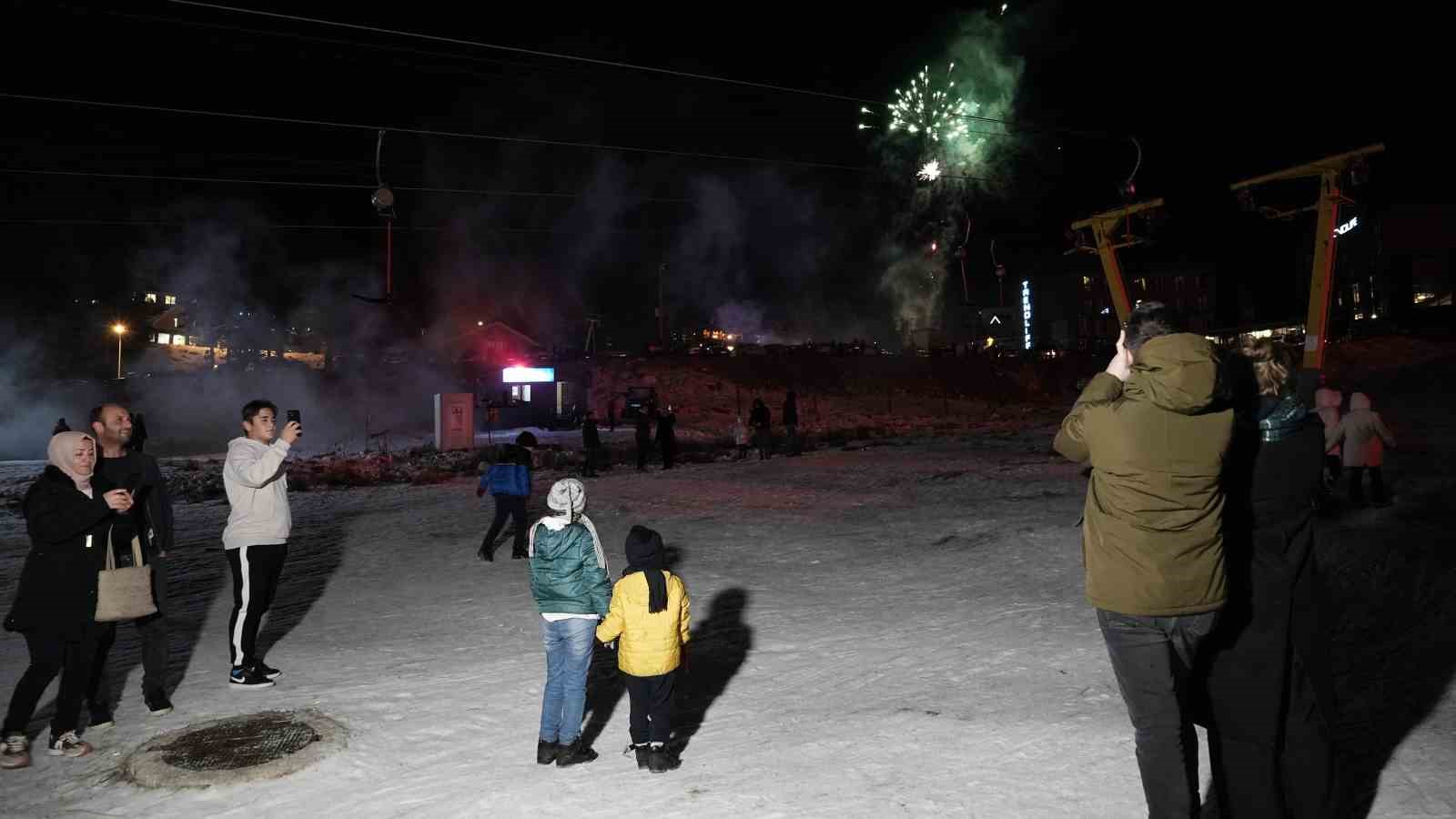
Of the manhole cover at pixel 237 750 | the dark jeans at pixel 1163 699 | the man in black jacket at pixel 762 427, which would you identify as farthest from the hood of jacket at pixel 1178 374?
the man in black jacket at pixel 762 427

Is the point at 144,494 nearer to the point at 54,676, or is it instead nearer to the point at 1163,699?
the point at 54,676

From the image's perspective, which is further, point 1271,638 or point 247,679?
point 247,679

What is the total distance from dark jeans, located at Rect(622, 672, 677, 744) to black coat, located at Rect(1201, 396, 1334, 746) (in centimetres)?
248

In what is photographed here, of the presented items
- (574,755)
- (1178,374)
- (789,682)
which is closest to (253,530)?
(574,755)

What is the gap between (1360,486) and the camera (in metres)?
10.7

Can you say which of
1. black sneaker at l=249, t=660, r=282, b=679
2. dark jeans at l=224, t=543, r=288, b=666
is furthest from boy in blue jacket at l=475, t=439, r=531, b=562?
dark jeans at l=224, t=543, r=288, b=666

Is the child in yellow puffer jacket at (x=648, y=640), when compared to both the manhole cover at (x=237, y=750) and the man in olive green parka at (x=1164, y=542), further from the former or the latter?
the man in olive green parka at (x=1164, y=542)

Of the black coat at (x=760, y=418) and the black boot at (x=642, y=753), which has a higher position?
the black coat at (x=760, y=418)

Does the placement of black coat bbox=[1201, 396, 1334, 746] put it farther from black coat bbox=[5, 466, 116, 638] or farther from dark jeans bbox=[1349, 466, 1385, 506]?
dark jeans bbox=[1349, 466, 1385, 506]

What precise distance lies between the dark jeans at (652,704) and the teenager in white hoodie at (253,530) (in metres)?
2.90

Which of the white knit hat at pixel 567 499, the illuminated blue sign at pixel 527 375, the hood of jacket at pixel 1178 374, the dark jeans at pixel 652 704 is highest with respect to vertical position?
the illuminated blue sign at pixel 527 375

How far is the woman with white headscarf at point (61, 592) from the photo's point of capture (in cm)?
441

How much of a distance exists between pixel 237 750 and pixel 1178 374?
5.09 metres

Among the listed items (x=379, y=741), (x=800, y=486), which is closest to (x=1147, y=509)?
(x=379, y=741)
